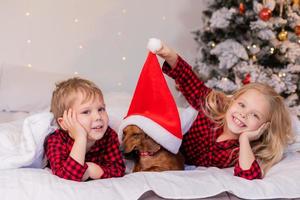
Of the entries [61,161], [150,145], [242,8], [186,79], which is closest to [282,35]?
[242,8]

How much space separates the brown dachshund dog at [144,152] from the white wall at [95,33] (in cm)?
156

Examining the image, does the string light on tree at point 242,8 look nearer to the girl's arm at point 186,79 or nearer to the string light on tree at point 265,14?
the string light on tree at point 265,14

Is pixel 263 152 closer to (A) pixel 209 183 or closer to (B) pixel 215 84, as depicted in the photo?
(A) pixel 209 183

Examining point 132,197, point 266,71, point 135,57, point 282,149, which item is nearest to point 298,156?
point 282,149

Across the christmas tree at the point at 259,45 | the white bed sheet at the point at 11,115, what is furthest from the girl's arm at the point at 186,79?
the white bed sheet at the point at 11,115

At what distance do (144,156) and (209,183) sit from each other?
297 mm

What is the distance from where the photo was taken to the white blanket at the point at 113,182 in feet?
4.13

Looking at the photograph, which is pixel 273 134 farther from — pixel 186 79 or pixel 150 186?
pixel 150 186

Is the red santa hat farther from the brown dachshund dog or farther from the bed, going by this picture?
the bed

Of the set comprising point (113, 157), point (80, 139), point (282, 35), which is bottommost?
point (113, 157)

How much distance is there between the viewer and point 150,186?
1323mm

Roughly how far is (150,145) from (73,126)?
30 cm

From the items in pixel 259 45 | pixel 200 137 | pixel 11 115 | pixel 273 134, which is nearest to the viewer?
pixel 273 134

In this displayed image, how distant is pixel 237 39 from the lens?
2.75 metres
